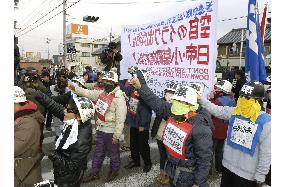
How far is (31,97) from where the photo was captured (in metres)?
4.66

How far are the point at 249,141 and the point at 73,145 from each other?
2.01 metres

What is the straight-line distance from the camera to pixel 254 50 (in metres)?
4.42

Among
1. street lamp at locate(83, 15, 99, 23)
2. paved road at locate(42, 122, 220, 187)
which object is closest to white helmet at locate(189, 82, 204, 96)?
paved road at locate(42, 122, 220, 187)

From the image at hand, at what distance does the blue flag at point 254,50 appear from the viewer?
14.3 feet

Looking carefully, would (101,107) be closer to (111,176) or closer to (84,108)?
(111,176)

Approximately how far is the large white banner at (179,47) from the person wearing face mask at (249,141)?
0.82 m

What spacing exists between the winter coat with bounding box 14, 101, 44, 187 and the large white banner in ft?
7.72

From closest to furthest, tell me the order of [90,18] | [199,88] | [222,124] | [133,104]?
[199,88] < [222,124] < [133,104] < [90,18]

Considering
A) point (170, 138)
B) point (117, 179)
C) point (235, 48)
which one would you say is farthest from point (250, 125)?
point (235, 48)

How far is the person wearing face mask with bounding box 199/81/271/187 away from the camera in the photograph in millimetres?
3320

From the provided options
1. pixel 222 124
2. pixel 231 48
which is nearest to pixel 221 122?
pixel 222 124

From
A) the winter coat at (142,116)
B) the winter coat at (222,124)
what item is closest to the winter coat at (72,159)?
the winter coat at (142,116)

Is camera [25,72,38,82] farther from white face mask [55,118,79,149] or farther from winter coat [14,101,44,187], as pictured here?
white face mask [55,118,79,149]

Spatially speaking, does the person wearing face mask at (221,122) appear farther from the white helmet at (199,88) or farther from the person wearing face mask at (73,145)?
the person wearing face mask at (73,145)
